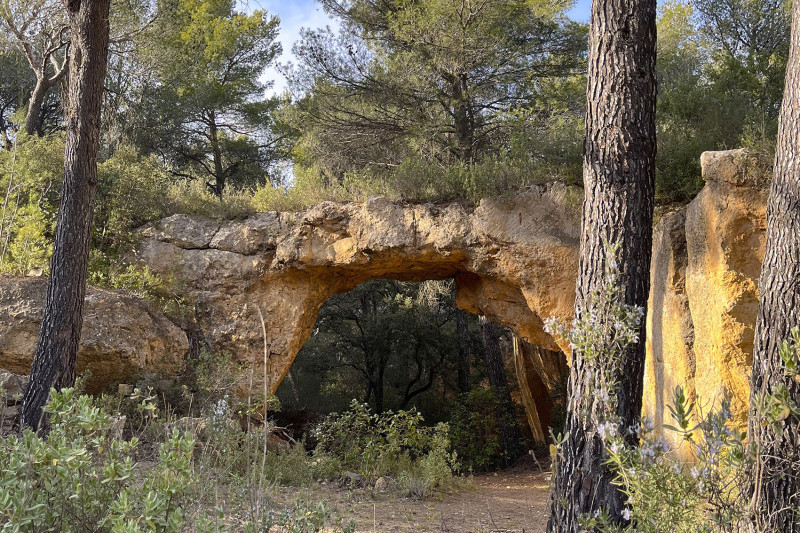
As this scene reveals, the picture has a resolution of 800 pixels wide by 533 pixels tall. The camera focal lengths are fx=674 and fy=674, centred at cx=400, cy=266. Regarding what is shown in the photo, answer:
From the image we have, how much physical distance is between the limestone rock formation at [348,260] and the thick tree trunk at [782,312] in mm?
4588

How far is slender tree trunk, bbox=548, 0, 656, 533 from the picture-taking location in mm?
4387

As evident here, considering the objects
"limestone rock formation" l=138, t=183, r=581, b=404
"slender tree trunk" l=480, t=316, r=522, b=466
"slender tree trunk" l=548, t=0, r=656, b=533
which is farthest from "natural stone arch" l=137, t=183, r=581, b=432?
"slender tree trunk" l=548, t=0, r=656, b=533

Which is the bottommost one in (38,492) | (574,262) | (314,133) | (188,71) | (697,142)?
(38,492)

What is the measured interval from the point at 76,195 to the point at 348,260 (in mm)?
4037

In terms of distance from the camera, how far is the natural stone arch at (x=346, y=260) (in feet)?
29.7

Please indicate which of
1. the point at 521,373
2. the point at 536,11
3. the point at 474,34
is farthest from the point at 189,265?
the point at 521,373

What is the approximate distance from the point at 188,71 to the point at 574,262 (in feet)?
42.0

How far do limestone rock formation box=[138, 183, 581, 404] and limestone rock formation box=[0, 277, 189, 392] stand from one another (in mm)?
775

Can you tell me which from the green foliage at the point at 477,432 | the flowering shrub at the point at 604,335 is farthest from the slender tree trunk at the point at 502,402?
the flowering shrub at the point at 604,335

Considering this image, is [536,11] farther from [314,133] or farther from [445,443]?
[445,443]

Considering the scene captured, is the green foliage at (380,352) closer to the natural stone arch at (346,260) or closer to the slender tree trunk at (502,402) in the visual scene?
the slender tree trunk at (502,402)

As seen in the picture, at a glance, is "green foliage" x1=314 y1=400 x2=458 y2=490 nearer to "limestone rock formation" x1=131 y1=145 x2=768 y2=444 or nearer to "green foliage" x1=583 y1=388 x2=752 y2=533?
"limestone rock formation" x1=131 y1=145 x2=768 y2=444

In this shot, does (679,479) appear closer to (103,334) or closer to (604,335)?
(604,335)

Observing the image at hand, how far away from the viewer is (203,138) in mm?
18891
